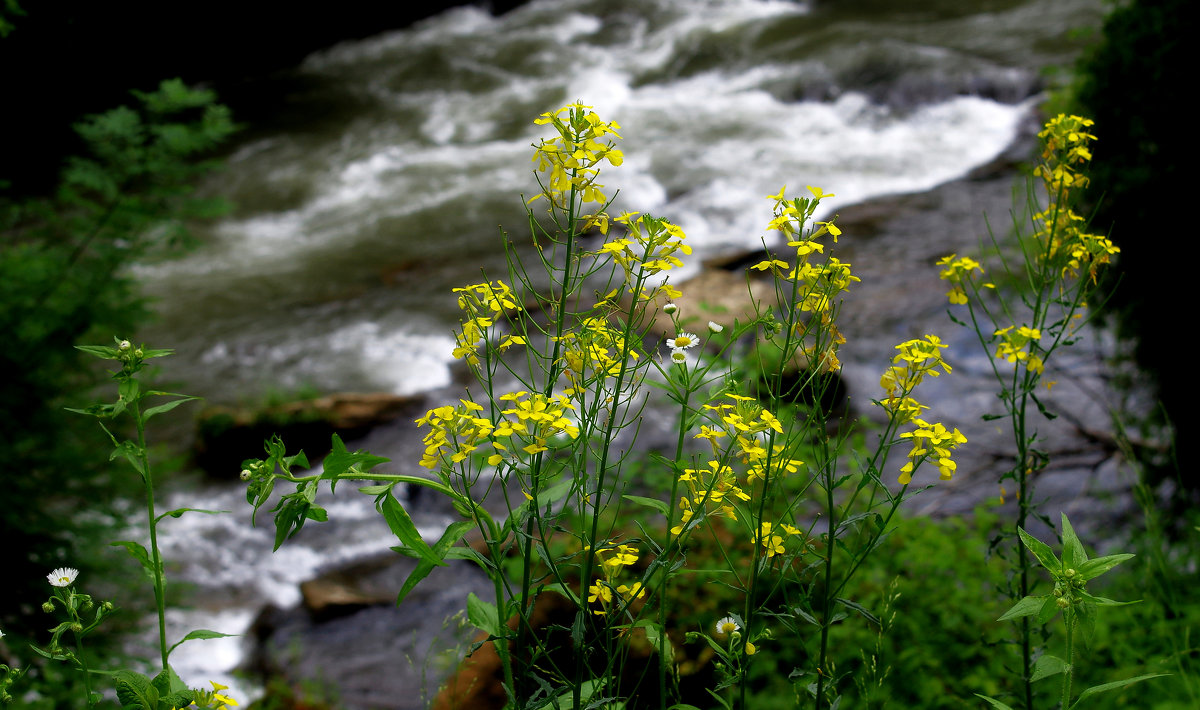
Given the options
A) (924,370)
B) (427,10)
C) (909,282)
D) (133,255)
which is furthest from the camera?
(427,10)

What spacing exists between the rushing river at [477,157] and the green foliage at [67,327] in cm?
102

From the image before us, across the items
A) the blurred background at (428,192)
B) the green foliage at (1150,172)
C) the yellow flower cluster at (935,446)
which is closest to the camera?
the yellow flower cluster at (935,446)

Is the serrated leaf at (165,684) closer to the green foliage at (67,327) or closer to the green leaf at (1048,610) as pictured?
the green leaf at (1048,610)

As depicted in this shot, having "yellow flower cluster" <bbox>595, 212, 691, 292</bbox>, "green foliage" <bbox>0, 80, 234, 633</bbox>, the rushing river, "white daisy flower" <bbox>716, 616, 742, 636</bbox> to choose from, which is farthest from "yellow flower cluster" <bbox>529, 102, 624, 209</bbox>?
the rushing river

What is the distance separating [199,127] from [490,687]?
305 cm

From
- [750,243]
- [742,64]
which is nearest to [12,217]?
[750,243]

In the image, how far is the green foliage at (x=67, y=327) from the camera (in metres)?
2.95

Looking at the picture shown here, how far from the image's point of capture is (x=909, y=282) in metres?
5.84

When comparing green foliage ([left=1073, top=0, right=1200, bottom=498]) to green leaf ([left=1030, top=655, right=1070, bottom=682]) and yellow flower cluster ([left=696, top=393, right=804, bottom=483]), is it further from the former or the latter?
yellow flower cluster ([left=696, top=393, right=804, bottom=483])

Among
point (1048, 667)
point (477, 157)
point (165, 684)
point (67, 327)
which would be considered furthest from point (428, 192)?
point (1048, 667)

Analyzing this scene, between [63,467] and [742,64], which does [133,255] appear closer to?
[63,467]

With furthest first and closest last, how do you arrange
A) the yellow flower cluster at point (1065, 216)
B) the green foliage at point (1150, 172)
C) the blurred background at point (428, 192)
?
the blurred background at point (428, 192) → the green foliage at point (1150, 172) → the yellow flower cluster at point (1065, 216)

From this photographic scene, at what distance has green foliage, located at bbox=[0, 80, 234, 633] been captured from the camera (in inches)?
116

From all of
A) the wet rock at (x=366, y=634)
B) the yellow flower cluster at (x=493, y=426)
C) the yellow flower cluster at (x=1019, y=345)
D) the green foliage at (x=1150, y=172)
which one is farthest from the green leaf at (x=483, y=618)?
the green foliage at (x=1150, y=172)
